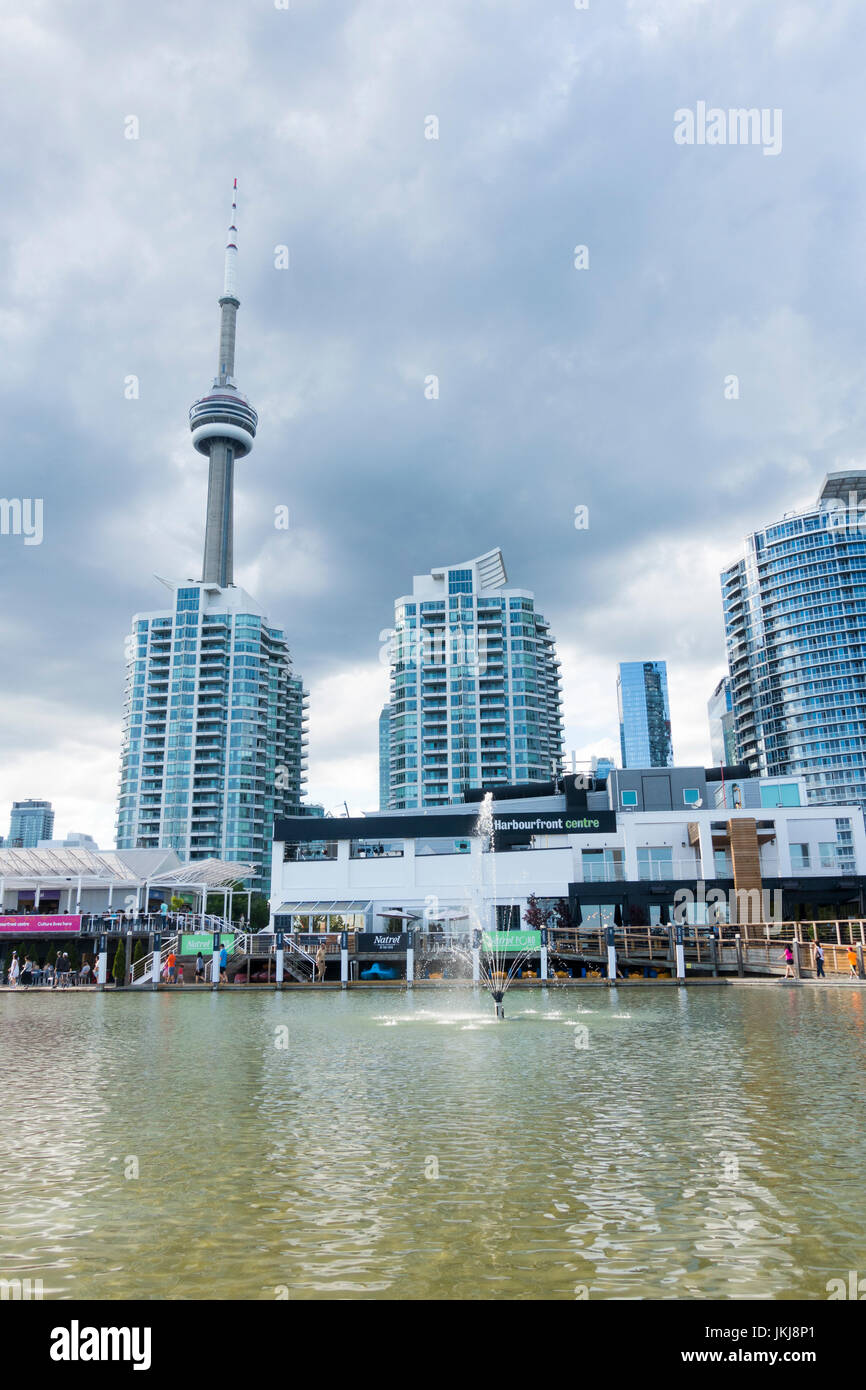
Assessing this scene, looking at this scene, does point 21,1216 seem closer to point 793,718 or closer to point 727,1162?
point 727,1162

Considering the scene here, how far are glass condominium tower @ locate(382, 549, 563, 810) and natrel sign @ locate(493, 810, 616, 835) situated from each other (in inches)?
3334

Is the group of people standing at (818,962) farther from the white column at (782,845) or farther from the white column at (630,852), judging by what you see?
the white column at (630,852)

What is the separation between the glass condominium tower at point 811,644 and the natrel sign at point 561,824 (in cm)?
11510

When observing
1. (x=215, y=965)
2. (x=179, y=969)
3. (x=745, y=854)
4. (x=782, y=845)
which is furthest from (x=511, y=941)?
(x=782, y=845)

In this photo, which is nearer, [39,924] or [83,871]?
[39,924]

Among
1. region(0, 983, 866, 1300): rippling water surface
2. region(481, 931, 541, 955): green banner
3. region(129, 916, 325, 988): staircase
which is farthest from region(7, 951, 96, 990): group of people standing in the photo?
region(0, 983, 866, 1300): rippling water surface

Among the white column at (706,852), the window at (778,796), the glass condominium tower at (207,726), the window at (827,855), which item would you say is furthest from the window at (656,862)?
the glass condominium tower at (207,726)

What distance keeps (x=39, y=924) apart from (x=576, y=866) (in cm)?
3799

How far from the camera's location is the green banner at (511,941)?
4841 centimetres

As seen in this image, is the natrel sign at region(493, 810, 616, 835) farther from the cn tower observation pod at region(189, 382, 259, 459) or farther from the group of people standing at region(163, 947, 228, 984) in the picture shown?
the cn tower observation pod at region(189, 382, 259, 459)

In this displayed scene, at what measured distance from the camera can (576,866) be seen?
67750mm

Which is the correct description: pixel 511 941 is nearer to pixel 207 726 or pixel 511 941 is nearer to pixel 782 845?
pixel 782 845
